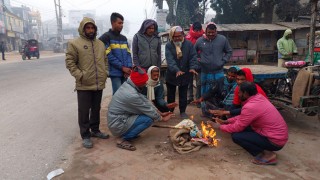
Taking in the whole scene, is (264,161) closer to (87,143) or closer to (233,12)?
(87,143)

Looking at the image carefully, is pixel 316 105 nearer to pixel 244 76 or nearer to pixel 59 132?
pixel 244 76

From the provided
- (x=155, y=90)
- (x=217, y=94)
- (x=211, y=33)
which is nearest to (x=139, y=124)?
(x=155, y=90)

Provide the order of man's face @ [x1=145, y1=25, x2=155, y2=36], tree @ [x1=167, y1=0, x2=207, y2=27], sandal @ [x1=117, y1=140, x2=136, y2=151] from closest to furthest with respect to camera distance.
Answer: sandal @ [x1=117, y1=140, x2=136, y2=151], man's face @ [x1=145, y1=25, x2=155, y2=36], tree @ [x1=167, y1=0, x2=207, y2=27]

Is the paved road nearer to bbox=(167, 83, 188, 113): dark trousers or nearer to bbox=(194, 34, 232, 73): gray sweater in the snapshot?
bbox=(167, 83, 188, 113): dark trousers

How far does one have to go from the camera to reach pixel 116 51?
457 centimetres

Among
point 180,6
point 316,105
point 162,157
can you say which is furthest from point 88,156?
point 180,6

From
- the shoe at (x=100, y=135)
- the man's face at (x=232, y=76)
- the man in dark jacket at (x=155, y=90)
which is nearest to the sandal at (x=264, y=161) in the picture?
the man's face at (x=232, y=76)

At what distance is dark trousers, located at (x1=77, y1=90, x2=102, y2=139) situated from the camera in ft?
13.2

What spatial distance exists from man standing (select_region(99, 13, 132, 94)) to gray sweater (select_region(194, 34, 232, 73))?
1514 millimetres

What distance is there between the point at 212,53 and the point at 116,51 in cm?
184

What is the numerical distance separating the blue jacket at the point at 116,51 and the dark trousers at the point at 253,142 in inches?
84.8

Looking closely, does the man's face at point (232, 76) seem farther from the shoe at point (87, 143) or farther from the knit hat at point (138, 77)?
the shoe at point (87, 143)

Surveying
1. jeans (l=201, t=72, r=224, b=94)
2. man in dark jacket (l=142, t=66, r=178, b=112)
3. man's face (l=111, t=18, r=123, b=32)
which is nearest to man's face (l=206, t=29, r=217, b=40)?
jeans (l=201, t=72, r=224, b=94)

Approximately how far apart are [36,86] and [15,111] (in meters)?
3.71
